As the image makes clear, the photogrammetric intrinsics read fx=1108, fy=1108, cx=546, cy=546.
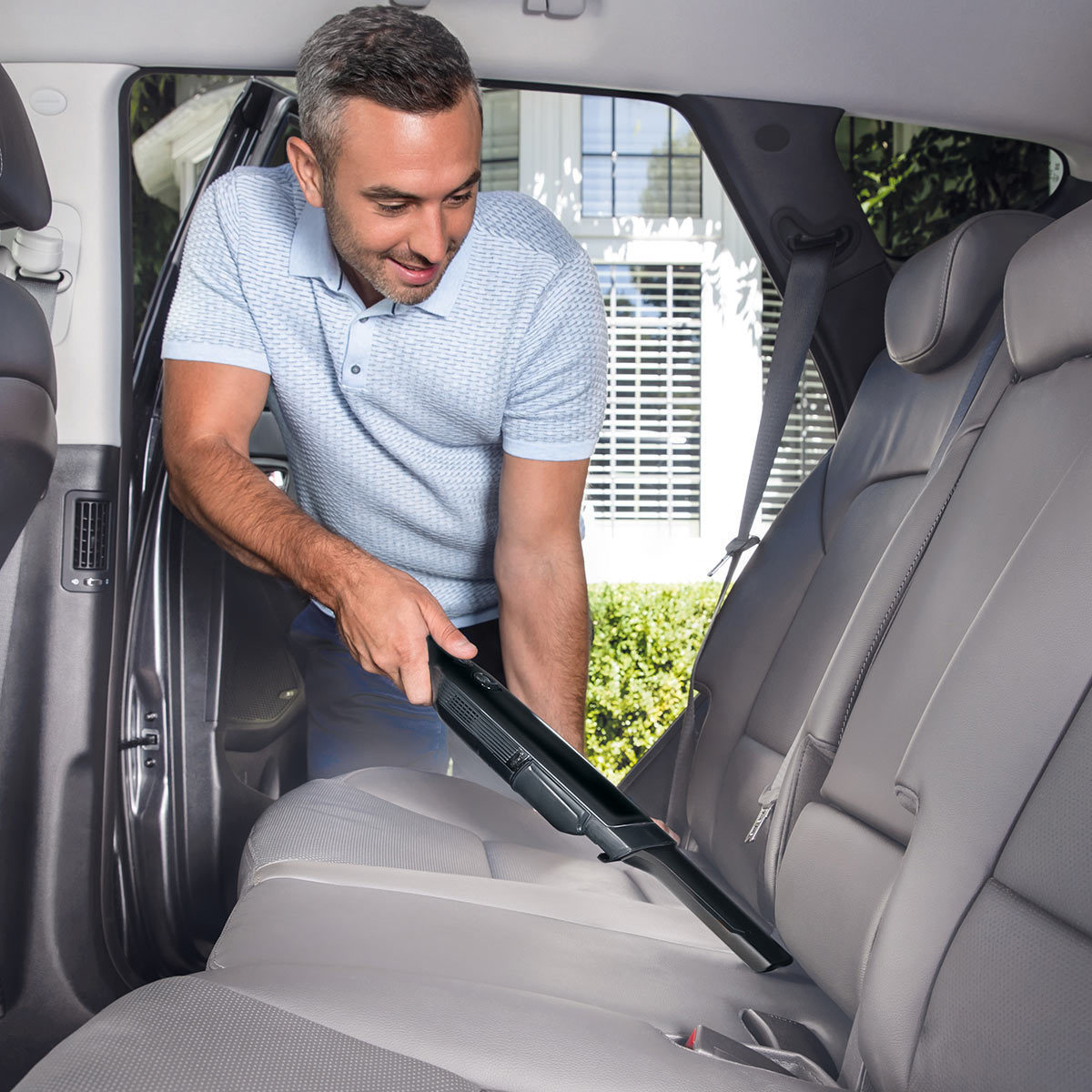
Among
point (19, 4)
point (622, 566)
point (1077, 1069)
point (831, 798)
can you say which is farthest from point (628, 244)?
point (1077, 1069)

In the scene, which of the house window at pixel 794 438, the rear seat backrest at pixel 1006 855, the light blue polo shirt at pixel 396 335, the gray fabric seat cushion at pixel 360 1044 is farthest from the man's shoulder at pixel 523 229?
the house window at pixel 794 438

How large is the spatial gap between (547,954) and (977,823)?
0.35 m

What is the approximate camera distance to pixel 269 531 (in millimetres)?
1338

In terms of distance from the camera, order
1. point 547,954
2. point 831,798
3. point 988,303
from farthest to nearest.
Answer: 1. point 988,303
2. point 831,798
3. point 547,954

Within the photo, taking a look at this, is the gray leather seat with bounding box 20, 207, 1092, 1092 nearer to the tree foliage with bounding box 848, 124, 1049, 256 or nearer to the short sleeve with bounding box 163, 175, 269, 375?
the short sleeve with bounding box 163, 175, 269, 375

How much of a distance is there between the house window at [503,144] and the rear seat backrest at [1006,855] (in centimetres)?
455

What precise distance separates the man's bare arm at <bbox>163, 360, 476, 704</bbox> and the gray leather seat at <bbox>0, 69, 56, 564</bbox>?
0.52 feet

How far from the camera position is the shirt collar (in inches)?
57.9

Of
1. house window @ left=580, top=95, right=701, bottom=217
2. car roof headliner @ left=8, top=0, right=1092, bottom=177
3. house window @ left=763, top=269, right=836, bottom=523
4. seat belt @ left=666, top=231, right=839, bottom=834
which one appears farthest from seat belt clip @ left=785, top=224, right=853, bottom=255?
house window @ left=580, top=95, right=701, bottom=217

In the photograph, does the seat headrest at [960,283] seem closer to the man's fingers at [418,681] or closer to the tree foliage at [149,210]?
the man's fingers at [418,681]

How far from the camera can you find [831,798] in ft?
3.59

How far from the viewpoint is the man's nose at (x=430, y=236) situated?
1.32 meters

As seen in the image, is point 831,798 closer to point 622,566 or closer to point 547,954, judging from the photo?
point 547,954

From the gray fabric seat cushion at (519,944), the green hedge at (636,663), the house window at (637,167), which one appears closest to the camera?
the gray fabric seat cushion at (519,944)
